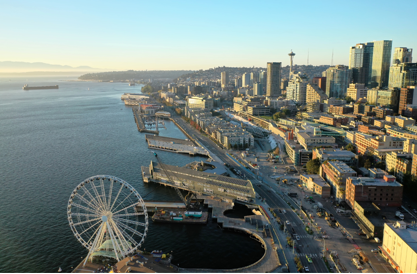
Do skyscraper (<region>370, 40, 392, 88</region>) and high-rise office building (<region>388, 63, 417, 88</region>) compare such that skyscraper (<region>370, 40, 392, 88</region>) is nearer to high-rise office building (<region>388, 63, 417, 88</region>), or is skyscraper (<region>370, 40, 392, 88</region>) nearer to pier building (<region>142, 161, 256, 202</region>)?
high-rise office building (<region>388, 63, 417, 88</region>)

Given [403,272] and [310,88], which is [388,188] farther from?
[310,88]

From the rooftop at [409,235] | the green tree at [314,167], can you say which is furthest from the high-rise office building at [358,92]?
the rooftop at [409,235]

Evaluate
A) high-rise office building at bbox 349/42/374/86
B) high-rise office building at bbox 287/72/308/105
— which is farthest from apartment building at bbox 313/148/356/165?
high-rise office building at bbox 349/42/374/86

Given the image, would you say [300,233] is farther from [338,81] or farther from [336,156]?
[338,81]

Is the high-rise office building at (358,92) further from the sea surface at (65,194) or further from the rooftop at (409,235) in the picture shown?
the rooftop at (409,235)

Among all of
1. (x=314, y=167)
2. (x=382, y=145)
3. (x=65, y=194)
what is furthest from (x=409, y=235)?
(x=65, y=194)

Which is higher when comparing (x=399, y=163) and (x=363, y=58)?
(x=363, y=58)

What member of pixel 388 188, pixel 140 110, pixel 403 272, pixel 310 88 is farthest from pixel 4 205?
pixel 310 88
